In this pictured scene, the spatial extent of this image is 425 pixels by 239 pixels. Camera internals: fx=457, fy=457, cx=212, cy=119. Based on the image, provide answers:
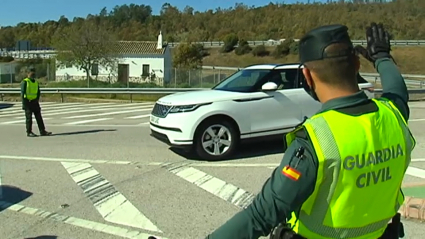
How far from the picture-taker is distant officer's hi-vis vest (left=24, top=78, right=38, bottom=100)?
37.9 feet

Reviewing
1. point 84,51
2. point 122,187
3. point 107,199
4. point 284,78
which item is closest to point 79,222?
point 107,199

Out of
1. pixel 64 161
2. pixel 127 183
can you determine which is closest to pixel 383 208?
pixel 127 183

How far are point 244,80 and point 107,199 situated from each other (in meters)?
3.90

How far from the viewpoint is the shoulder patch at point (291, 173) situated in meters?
1.60

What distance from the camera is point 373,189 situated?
5.69 ft

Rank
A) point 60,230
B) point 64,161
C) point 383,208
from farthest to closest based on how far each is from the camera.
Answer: point 64,161 < point 60,230 < point 383,208

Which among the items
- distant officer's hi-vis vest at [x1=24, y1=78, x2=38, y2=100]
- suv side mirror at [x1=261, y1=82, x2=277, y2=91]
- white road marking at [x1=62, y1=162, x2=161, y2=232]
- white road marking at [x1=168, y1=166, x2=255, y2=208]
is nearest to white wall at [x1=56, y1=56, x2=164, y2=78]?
distant officer's hi-vis vest at [x1=24, y1=78, x2=38, y2=100]

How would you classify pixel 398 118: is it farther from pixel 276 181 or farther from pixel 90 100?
pixel 90 100

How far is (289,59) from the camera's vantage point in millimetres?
73188

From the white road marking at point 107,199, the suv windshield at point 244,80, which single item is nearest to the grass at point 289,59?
the suv windshield at point 244,80

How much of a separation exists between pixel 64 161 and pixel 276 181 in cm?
733

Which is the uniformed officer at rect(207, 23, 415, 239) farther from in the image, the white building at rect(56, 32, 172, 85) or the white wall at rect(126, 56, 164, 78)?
the white wall at rect(126, 56, 164, 78)

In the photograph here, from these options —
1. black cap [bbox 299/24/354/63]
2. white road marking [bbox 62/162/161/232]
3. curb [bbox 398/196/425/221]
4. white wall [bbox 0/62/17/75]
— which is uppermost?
white wall [bbox 0/62/17/75]

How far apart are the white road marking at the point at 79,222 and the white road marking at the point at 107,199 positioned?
0.17 meters
